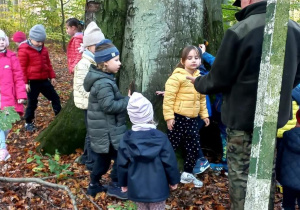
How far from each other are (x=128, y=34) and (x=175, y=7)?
2.43 ft

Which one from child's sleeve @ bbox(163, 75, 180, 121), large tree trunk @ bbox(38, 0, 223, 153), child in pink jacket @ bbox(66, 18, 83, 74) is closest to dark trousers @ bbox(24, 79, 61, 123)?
child in pink jacket @ bbox(66, 18, 83, 74)

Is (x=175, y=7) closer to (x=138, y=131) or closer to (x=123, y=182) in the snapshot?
(x=138, y=131)

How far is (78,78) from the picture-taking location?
431cm

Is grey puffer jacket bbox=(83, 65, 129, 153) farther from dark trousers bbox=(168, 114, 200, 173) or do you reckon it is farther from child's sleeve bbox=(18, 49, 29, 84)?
→ child's sleeve bbox=(18, 49, 29, 84)

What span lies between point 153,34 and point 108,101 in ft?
4.20

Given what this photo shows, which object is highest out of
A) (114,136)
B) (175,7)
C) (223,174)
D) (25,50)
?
(175,7)

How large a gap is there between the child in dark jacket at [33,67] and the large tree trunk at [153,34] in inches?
80.5

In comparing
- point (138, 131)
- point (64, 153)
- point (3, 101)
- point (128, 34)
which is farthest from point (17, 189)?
point (128, 34)

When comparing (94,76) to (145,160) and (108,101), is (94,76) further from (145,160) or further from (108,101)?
(145,160)

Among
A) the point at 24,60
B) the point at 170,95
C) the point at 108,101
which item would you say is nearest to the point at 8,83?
the point at 24,60

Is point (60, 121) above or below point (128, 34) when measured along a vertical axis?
below

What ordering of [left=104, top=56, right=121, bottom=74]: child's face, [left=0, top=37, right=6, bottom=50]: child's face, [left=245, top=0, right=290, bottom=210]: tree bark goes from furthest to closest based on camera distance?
1. [left=0, top=37, right=6, bottom=50]: child's face
2. [left=104, top=56, right=121, bottom=74]: child's face
3. [left=245, top=0, right=290, bottom=210]: tree bark

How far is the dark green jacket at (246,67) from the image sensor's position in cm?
247

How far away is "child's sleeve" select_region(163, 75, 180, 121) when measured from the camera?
3.99 metres
